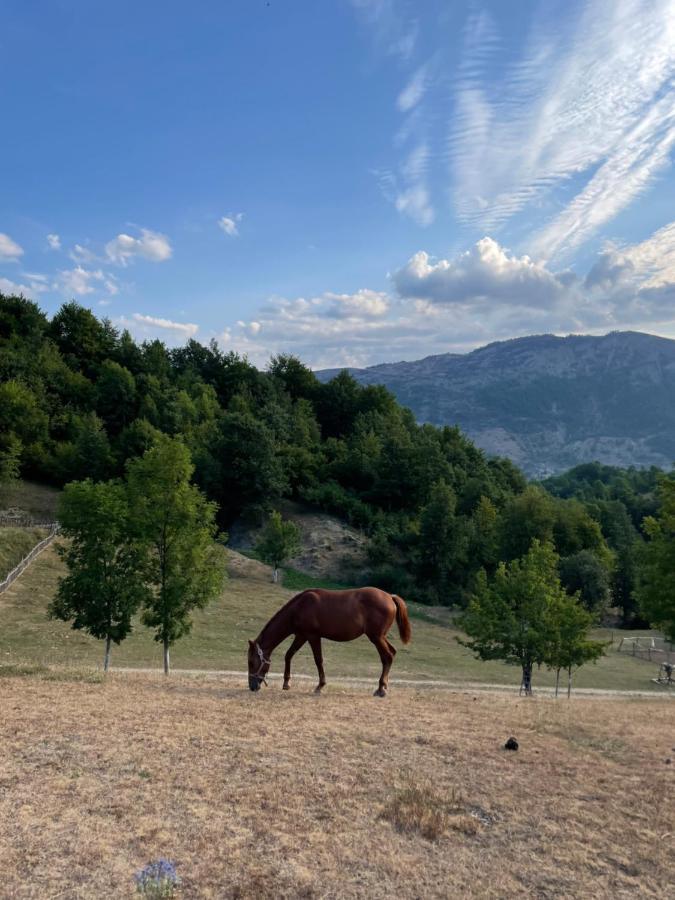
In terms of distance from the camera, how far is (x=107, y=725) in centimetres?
1188

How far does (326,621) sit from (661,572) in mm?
18392

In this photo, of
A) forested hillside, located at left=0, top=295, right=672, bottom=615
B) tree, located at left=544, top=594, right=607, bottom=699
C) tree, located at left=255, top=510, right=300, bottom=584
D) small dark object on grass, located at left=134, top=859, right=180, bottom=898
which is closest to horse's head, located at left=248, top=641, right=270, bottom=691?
small dark object on grass, located at left=134, top=859, right=180, bottom=898

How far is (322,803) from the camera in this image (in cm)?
879

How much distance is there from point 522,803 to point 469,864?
234cm

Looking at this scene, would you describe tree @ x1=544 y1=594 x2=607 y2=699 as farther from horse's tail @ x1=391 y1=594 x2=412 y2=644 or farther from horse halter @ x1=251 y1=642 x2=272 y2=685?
horse halter @ x1=251 y1=642 x2=272 y2=685

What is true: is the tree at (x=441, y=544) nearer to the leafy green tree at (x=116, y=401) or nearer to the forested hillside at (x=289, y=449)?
the forested hillside at (x=289, y=449)

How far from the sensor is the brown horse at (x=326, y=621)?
16844 mm

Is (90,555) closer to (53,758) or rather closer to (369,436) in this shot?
(53,758)

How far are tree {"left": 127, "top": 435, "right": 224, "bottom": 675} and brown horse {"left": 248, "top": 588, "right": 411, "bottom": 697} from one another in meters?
9.28

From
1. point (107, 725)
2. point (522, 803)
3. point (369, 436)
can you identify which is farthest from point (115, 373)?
point (522, 803)

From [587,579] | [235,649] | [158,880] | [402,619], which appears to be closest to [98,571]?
[235,649]

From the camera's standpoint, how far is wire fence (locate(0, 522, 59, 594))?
38.9 meters

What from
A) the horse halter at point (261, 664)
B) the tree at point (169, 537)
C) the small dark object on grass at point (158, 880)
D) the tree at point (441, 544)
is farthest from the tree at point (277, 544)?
the small dark object on grass at point (158, 880)

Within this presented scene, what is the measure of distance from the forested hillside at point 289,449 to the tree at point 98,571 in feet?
108
